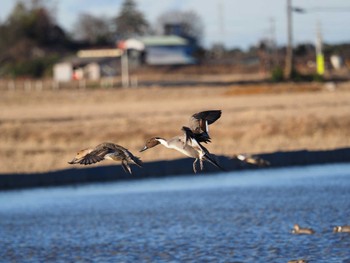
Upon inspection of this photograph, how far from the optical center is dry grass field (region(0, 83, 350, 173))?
84.0 ft

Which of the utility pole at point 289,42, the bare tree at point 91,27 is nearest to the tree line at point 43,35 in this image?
the bare tree at point 91,27

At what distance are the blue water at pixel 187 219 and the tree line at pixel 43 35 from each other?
226 ft

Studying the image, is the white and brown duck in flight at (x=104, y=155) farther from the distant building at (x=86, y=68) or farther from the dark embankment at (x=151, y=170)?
the distant building at (x=86, y=68)

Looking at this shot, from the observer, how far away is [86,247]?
13695 mm

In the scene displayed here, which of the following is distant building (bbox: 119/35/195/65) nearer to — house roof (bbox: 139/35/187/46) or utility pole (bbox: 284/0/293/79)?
house roof (bbox: 139/35/187/46)

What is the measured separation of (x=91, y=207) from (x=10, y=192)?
2982 mm

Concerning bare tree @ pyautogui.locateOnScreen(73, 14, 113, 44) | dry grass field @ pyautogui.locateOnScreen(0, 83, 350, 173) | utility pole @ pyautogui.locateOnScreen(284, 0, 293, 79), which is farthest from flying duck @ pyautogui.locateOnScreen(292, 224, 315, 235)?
bare tree @ pyautogui.locateOnScreen(73, 14, 113, 44)

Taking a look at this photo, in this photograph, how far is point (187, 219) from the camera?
52.7ft

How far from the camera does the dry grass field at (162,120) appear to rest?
2559cm

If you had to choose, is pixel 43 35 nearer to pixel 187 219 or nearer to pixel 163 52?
pixel 163 52

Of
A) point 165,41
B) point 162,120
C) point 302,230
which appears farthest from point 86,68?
point 302,230

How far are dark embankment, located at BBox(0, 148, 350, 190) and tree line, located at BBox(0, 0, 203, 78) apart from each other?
219 ft

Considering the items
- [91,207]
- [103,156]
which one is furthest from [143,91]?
[103,156]

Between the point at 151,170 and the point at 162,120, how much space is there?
12341 millimetres
